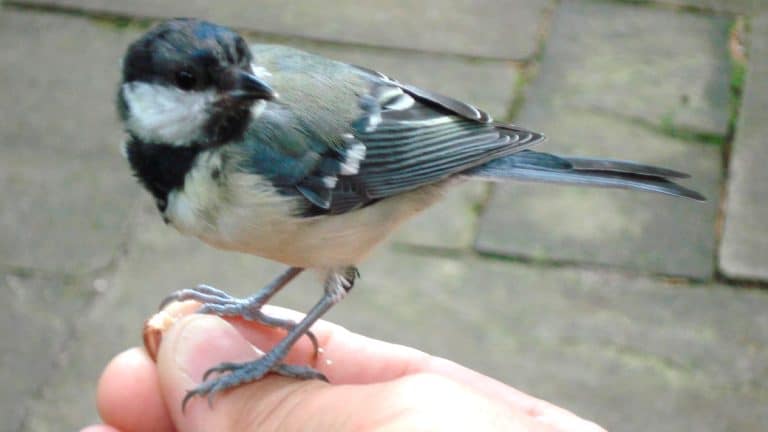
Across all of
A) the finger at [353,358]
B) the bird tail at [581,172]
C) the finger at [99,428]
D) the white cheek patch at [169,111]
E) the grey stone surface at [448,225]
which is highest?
the white cheek patch at [169,111]

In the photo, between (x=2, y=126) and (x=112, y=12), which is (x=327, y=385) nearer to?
(x=2, y=126)

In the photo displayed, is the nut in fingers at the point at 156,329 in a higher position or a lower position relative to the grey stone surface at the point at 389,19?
lower

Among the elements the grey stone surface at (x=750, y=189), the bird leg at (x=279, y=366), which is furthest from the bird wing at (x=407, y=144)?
the grey stone surface at (x=750, y=189)

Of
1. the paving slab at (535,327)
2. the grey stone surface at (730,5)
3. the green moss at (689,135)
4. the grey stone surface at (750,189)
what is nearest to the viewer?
the paving slab at (535,327)

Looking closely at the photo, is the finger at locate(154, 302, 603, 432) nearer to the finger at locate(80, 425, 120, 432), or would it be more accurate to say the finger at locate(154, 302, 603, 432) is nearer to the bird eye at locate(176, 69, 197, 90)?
the finger at locate(80, 425, 120, 432)

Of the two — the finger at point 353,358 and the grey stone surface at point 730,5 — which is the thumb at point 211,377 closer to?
the finger at point 353,358

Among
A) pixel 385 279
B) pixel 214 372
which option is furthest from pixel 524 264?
pixel 214 372

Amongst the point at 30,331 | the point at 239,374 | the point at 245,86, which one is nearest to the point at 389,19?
the point at 30,331
